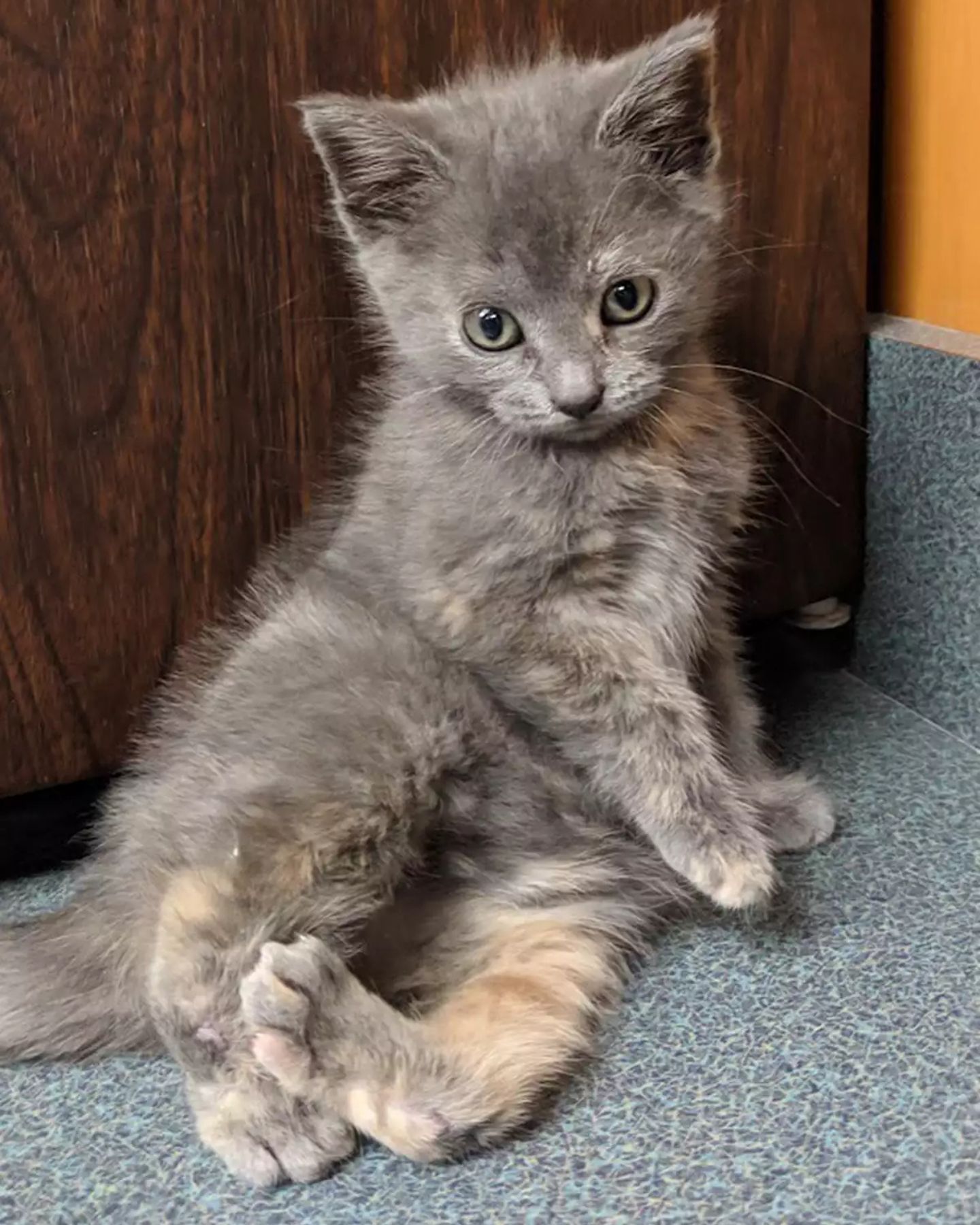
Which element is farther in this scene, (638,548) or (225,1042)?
(638,548)

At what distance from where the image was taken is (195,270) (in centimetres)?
108

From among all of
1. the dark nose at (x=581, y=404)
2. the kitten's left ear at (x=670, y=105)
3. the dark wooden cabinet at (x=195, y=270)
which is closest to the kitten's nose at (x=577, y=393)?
the dark nose at (x=581, y=404)

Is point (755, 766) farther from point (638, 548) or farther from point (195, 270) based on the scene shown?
point (195, 270)

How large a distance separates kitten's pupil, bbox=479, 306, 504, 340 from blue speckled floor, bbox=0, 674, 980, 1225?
53 centimetres

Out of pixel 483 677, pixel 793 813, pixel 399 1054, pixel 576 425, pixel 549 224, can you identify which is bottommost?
pixel 793 813

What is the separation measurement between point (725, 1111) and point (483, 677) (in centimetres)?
37

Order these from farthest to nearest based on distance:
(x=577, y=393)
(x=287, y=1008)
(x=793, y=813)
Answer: (x=793, y=813) → (x=577, y=393) → (x=287, y=1008)

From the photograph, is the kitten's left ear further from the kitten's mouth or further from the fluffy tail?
the fluffy tail

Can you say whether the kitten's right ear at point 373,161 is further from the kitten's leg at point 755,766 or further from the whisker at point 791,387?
the kitten's leg at point 755,766

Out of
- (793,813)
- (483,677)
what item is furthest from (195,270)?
(793,813)

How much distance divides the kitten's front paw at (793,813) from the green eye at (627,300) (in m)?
0.44

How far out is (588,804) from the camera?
1.04 meters

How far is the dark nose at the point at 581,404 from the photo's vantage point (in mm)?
934

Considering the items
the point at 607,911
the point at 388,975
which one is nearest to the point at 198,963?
the point at 388,975
